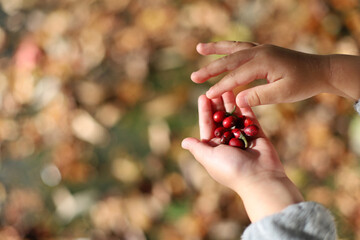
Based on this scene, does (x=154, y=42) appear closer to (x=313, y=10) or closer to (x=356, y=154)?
(x=313, y=10)

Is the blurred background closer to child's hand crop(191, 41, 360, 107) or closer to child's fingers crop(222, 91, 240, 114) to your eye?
child's fingers crop(222, 91, 240, 114)

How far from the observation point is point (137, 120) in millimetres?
1980

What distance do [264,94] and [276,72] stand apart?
0.09m

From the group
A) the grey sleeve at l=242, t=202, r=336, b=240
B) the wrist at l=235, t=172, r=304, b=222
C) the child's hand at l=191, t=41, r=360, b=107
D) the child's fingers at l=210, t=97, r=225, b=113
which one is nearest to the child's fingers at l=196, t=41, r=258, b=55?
the child's hand at l=191, t=41, r=360, b=107

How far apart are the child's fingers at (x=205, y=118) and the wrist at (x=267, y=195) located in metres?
0.29

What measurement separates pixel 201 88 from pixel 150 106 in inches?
11.9

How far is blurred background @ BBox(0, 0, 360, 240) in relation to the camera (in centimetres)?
181

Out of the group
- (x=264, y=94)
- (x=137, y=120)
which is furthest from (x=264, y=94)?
(x=137, y=120)

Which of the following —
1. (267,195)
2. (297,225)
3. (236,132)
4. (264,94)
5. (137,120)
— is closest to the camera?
(297,225)

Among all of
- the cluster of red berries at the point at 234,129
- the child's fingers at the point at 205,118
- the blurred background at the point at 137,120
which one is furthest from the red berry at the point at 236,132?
the blurred background at the point at 137,120

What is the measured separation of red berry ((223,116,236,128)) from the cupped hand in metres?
0.14

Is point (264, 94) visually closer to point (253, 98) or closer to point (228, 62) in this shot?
point (253, 98)

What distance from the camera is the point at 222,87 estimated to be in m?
1.28

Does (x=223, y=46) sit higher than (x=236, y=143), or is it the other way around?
(x=223, y=46)
